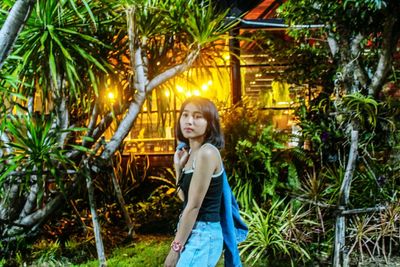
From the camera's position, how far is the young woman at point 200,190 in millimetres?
2141

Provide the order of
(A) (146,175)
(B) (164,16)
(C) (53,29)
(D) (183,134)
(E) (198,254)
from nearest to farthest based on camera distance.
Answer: (E) (198,254) < (D) (183,134) < (C) (53,29) < (B) (164,16) < (A) (146,175)

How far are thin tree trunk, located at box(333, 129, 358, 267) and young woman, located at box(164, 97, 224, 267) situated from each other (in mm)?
2184

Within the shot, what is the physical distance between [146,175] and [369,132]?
386cm

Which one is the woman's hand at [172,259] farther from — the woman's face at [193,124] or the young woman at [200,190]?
the woman's face at [193,124]

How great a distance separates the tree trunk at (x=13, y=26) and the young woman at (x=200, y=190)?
0.98 meters

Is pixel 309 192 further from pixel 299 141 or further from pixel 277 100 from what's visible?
pixel 277 100

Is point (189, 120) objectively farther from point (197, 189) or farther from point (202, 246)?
point (202, 246)

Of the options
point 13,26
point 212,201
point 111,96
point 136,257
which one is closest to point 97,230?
point 136,257

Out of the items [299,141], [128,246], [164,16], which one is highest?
[164,16]

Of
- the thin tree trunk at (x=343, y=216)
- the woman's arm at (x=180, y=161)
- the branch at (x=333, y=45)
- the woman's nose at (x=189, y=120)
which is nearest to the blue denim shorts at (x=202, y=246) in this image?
the woman's arm at (x=180, y=161)

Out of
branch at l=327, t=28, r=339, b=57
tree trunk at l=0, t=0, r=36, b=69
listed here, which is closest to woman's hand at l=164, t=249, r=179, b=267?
tree trunk at l=0, t=0, r=36, b=69

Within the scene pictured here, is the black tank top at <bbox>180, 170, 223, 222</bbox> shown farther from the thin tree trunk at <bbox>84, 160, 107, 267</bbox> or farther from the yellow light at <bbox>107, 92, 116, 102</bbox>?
the yellow light at <bbox>107, 92, 116, 102</bbox>

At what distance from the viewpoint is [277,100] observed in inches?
318

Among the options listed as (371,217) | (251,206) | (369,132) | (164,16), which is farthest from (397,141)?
(164,16)
